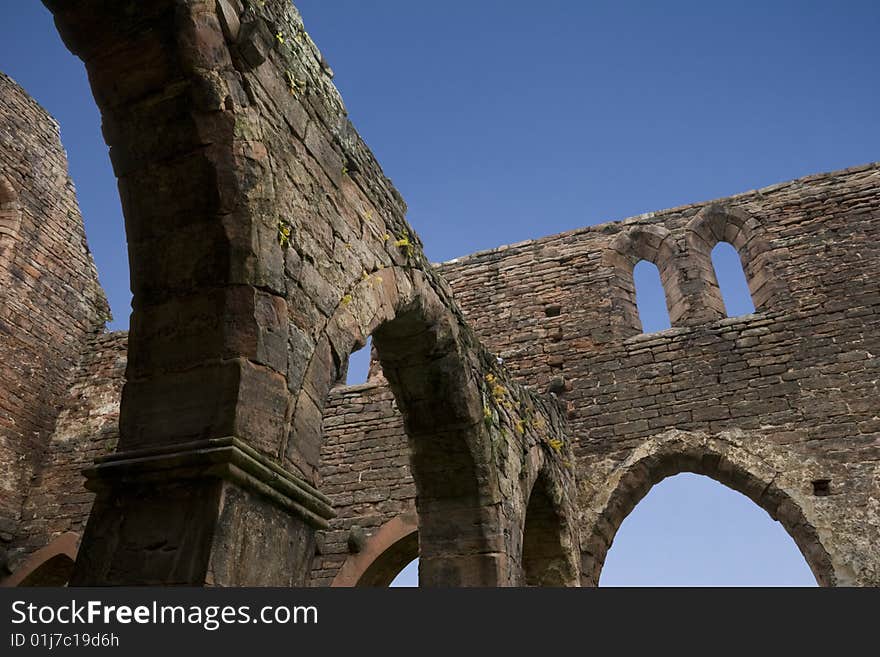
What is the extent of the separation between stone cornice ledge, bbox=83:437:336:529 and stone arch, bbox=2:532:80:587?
7.85 m

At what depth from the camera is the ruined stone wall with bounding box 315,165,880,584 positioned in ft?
25.2

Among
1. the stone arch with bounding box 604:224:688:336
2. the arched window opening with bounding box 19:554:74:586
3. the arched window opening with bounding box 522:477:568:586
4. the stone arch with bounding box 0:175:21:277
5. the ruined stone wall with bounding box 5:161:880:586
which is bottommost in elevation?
the arched window opening with bounding box 522:477:568:586

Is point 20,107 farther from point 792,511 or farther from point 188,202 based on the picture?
point 792,511

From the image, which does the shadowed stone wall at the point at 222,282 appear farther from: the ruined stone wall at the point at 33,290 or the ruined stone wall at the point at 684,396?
the ruined stone wall at the point at 33,290

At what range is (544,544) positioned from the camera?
301 inches

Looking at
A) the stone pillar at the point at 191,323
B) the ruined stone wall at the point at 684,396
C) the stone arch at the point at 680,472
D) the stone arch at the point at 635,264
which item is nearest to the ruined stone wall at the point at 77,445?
the ruined stone wall at the point at 684,396

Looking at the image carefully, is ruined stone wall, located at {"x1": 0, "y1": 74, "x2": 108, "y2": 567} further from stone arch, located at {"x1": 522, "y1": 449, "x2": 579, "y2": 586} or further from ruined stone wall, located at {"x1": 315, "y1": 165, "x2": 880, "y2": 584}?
stone arch, located at {"x1": 522, "y1": 449, "x2": 579, "y2": 586}

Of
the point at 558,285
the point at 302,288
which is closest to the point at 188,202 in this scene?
the point at 302,288

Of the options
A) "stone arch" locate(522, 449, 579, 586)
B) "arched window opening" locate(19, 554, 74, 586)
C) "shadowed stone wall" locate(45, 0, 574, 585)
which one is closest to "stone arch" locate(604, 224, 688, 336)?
"stone arch" locate(522, 449, 579, 586)

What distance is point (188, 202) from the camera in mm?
3098

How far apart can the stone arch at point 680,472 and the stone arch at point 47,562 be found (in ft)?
21.6

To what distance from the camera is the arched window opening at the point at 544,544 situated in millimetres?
7500

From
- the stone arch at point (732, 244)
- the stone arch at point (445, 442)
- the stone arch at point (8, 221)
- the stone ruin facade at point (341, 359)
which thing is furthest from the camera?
the stone arch at point (8, 221)

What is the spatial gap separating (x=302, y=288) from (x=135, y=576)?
4.65 feet
